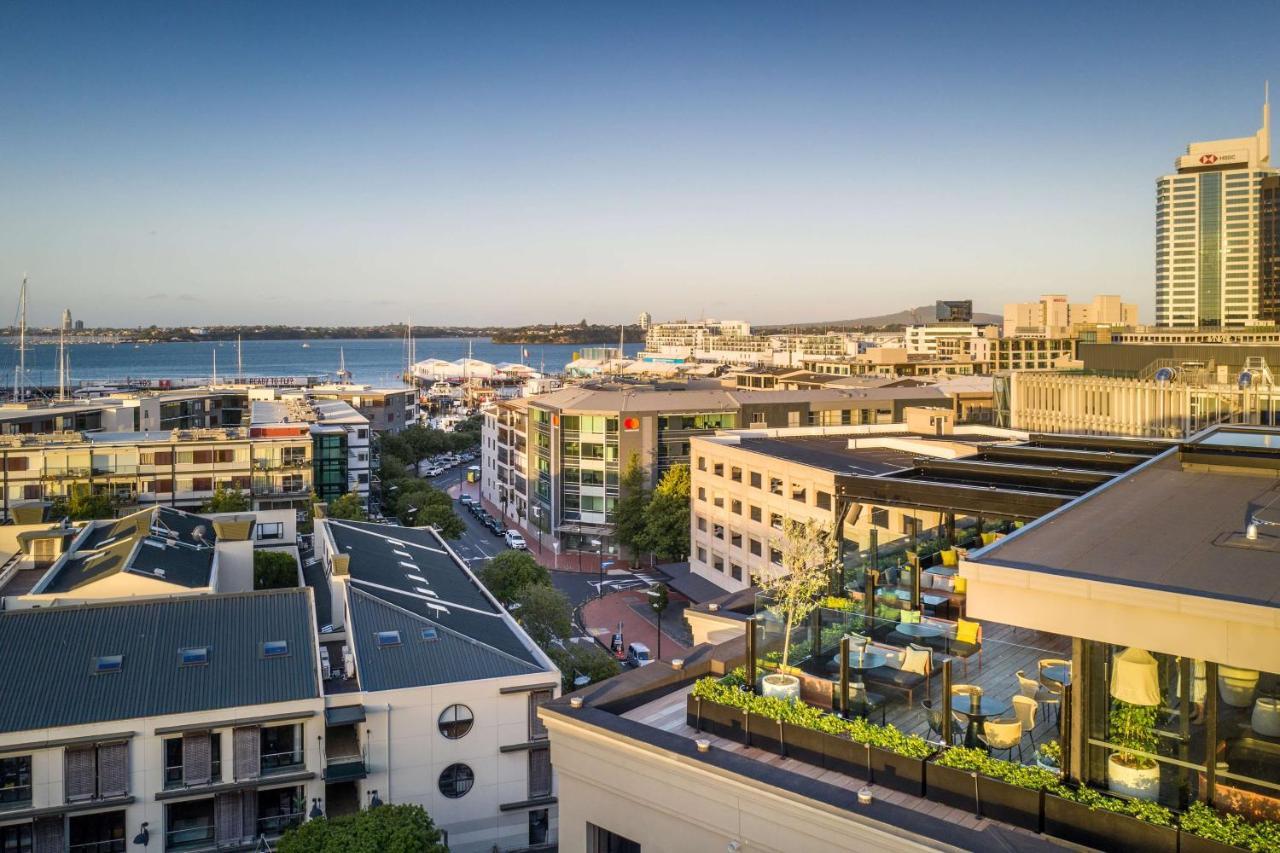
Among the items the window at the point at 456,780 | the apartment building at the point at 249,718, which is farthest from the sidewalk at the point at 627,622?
the window at the point at 456,780

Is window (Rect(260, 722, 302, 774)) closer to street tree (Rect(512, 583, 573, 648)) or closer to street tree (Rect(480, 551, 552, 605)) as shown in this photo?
street tree (Rect(512, 583, 573, 648))

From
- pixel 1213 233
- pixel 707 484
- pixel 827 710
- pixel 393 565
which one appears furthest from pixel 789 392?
pixel 1213 233

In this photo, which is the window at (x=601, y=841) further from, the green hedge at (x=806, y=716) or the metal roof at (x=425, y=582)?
the metal roof at (x=425, y=582)

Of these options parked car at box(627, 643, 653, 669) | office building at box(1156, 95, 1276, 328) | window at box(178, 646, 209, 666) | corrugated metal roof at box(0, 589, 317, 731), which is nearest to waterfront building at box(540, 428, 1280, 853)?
corrugated metal roof at box(0, 589, 317, 731)

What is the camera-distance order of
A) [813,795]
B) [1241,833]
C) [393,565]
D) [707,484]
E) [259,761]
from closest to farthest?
[1241,833] < [813,795] < [259,761] < [393,565] < [707,484]

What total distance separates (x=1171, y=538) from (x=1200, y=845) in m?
3.15

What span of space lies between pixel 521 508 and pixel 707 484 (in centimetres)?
2176

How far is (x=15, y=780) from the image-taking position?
19453 mm

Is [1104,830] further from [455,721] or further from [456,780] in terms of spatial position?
[456,780]

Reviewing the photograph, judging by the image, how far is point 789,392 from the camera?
221 feet

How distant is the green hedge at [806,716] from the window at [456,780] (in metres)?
13.2

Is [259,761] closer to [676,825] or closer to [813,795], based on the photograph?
[676,825]

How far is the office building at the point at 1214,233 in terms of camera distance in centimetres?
15425

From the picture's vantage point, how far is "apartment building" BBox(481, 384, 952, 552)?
58906 mm
